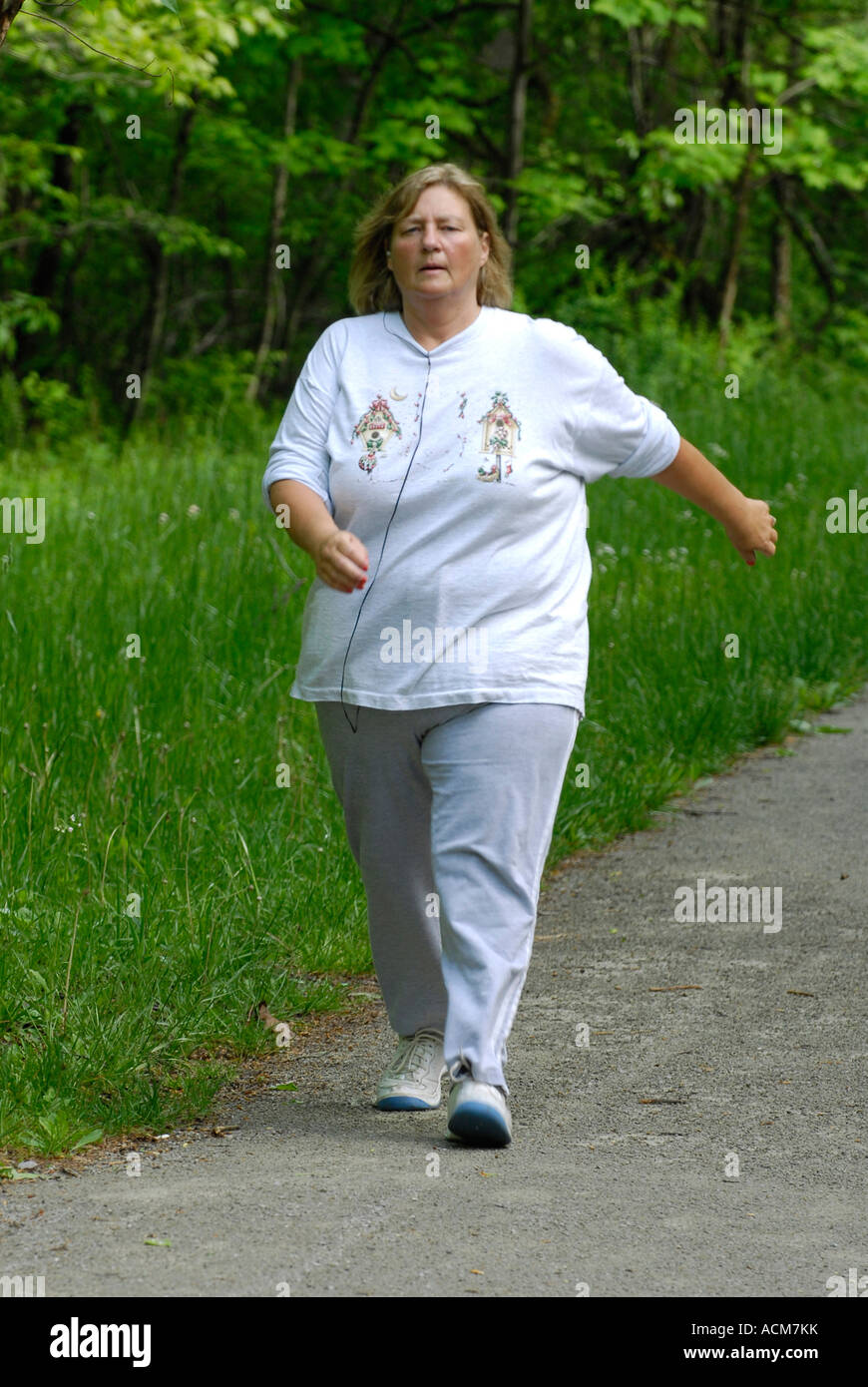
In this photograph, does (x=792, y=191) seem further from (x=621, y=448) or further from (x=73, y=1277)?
(x=73, y=1277)

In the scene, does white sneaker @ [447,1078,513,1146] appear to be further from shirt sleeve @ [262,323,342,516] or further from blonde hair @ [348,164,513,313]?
blonde hair @ [348,164,513,313]

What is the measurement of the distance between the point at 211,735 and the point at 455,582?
8.75ft

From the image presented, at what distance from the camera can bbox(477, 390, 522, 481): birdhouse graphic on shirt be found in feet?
11.0

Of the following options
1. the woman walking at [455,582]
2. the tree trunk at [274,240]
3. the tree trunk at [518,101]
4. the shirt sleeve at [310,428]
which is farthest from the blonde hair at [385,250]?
the tree trunk at [274,240]

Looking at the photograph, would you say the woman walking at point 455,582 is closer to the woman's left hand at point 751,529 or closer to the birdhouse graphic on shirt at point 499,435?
the birdhouse graphic on shirt at point 499,435

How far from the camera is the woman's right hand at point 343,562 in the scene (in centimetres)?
315

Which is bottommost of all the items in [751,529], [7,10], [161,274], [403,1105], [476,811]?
[403,1105]

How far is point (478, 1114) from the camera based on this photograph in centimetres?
333

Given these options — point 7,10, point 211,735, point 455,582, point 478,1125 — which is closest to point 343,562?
point 455,582

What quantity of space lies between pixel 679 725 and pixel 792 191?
16246 mm

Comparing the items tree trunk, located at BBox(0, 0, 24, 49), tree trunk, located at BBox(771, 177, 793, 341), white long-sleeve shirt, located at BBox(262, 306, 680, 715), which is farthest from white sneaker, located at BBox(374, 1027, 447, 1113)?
tree trunk, located at BBox(771, 177, 793, 341)

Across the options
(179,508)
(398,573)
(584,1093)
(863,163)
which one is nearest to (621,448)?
(398,573)

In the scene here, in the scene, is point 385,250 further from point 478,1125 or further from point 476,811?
point 478,1125

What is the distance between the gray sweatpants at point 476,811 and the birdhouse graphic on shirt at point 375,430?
50 cm
